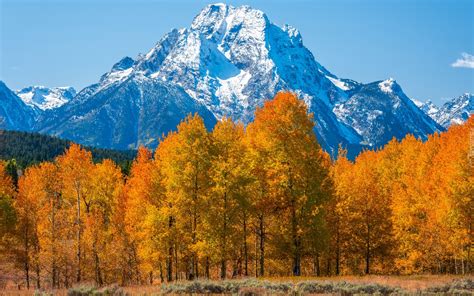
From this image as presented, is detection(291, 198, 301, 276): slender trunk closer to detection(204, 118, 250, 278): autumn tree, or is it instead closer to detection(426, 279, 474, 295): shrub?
detection(204, 118, 250, 278): autumn tree

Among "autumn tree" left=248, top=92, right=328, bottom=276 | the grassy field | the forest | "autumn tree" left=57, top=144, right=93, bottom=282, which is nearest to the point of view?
the grassy field

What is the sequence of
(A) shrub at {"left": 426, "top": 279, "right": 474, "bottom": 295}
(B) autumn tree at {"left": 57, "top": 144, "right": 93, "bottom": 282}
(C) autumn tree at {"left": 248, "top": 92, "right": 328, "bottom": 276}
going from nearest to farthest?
(A) shrub at {"left": 426, "top": 279, "right": 474, "bottom": 295}, (C) autumn tree at {"left": 248, "top": 92, "right": 328, "bottom": 276}, (B) autumn tree at {"left": 57, "top": 144, "right": 93, "bottom": 282}

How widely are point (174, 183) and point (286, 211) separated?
963 cm

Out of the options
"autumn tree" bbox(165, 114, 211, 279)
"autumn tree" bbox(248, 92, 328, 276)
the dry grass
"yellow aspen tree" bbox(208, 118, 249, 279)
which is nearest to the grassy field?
the dry grass

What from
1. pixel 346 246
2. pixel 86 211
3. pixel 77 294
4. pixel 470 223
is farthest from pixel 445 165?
pixel 86 211

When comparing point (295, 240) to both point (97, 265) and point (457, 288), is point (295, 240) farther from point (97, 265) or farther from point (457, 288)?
point (97, 265)

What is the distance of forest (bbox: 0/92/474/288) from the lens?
3959 centimetres

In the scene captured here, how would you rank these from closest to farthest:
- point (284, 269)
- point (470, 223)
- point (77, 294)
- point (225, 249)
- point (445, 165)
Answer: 1. point (77, 294)
2. point (225, 249)
3. point (470, 223)
4. point (445, 165)
5. point (284, 269)

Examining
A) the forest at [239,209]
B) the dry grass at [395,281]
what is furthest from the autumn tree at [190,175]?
the dry grass at [395,281]

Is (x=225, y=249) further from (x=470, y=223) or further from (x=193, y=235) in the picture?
(x=470, y=223)

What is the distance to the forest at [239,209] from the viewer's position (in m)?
39.6

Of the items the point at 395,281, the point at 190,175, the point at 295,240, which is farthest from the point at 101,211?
the point at 395,281

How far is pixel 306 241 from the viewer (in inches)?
1542

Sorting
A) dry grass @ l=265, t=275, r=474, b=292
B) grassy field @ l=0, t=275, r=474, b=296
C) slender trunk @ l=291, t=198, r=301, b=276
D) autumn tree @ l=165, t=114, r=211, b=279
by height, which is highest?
autumn tree @ l=165, t=114, r=211, b=279
